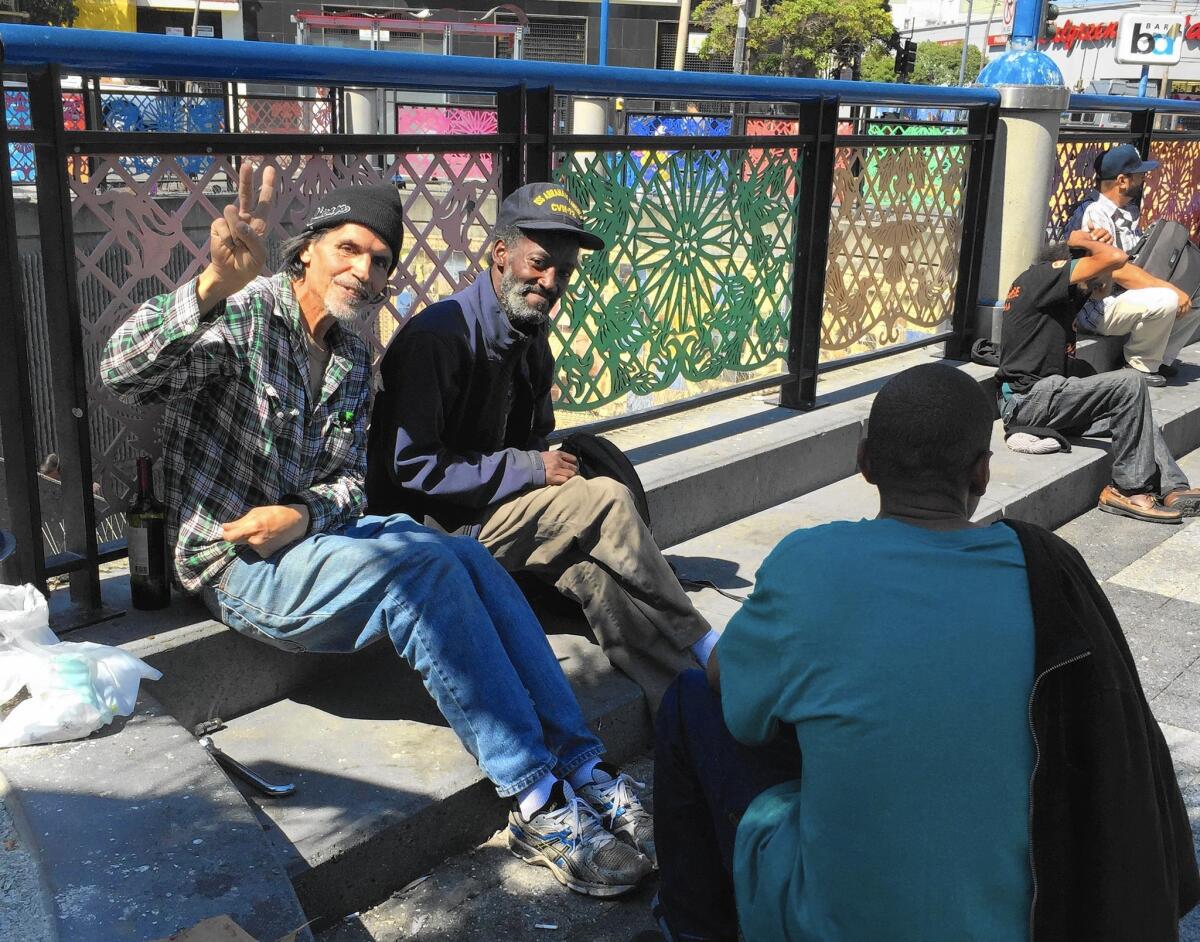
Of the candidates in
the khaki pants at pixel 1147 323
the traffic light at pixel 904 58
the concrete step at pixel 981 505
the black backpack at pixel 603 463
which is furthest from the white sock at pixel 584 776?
the traffic light at pixel 904 58

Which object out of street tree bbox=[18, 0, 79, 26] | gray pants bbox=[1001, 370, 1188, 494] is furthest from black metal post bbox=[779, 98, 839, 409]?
street tree bbox=[18, 0, 79, 26]

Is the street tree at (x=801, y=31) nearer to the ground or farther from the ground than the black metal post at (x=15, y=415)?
farther from the ground

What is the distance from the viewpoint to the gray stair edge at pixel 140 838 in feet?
6.91

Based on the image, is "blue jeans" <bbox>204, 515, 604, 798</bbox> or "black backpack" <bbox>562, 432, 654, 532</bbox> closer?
"blue jeans" <bbox>204, 515, 604, 798</bbox>

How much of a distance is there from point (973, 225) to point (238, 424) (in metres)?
5.31

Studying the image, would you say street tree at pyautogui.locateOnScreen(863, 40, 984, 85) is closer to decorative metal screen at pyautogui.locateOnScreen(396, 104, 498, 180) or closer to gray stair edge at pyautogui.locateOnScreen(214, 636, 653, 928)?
decorative metal screen at pyautogui.locateOnScreen(396, 104, 498, 180)

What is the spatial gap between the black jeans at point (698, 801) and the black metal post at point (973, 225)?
5317 millimetres

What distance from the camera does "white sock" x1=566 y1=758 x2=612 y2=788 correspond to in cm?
309

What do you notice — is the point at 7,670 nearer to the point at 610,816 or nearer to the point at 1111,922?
the point at 610,816

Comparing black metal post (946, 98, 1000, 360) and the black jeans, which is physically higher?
black metal post (946, 98, 1000, 360)

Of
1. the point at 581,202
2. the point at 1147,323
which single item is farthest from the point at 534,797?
the point at 1147,323

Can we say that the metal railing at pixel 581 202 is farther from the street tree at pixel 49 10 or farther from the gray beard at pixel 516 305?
the street tree at pixel 49 10

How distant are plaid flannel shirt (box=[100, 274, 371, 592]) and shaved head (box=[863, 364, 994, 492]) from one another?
162 centimetres

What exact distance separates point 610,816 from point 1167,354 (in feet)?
21.2
